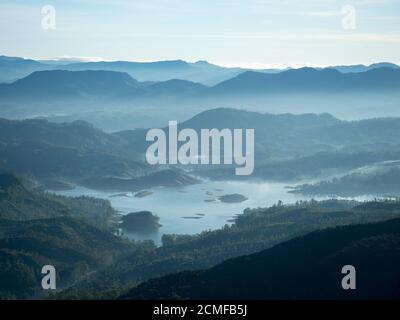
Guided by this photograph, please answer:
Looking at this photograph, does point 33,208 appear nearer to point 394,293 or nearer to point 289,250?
point 289,250

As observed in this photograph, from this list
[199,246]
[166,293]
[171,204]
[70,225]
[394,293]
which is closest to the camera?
[394,293]

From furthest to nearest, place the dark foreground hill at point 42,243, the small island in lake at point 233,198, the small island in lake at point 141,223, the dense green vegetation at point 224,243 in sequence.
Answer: the small island in lake at point 233,198
the small island in lake at point 141,223
the dark foreground hill at point 42,243
the dense green vegetation at point 224,243

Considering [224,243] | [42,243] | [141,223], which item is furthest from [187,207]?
[42,243]

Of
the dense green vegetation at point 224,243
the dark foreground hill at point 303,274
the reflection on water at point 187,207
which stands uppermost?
the reflection on water at point 187,207

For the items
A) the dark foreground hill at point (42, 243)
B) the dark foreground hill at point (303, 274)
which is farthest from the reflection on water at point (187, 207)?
the dark foreground hill at point (303, 274)

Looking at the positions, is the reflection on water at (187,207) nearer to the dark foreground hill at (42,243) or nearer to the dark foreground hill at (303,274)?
the dark foreground hill at (42,243)

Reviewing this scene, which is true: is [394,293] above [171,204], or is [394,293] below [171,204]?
below

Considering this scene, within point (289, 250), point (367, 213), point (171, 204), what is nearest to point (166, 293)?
point (289, 250)
